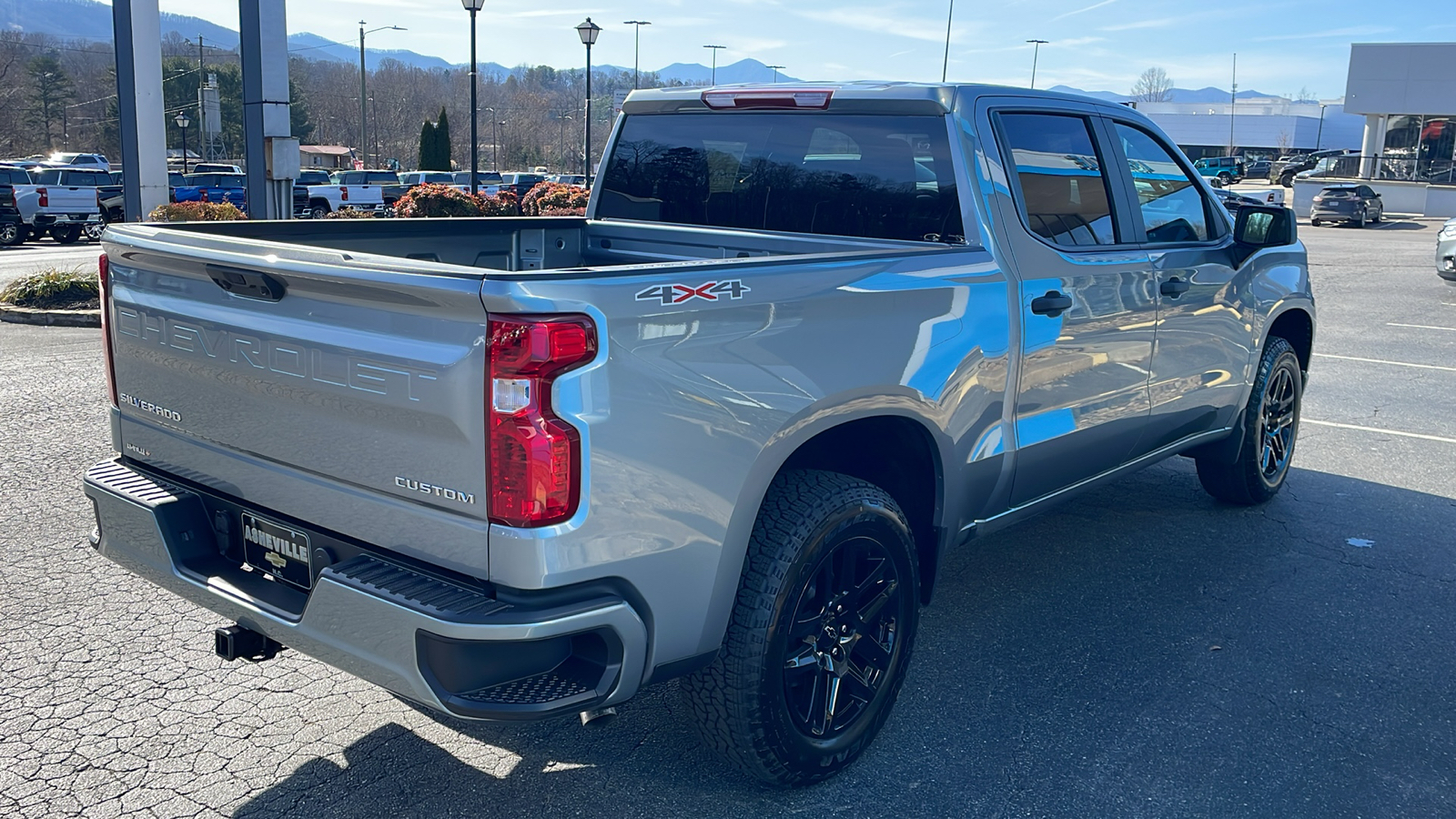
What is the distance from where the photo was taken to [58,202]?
27.9 metres

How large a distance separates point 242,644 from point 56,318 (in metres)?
11.3

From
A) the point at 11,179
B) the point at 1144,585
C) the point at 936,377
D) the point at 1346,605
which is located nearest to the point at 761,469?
the point at 936,377

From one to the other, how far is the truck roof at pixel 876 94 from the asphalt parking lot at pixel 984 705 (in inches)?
77.7

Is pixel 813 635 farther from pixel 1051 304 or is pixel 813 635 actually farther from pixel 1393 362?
pixel 1393 362

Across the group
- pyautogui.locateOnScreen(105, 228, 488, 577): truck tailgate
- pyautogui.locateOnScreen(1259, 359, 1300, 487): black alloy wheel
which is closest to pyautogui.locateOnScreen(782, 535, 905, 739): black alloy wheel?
pyautogui.locateOnScreen(105, 228, 488, 577): truck tailgate

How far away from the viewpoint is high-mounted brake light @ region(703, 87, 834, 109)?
14.1ft

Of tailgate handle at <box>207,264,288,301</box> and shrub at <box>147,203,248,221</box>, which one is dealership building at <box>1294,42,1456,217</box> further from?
tailgate handle at <box>207,264,288,301</box>

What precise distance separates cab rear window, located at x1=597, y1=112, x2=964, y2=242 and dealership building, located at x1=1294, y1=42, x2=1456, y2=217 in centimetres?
4814

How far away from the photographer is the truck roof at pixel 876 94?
400 cm

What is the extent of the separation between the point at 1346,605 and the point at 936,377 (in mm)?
2506

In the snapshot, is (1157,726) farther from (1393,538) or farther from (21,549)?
(21,549)

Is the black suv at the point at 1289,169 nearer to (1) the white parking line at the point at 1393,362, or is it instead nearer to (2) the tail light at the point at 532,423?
(1) the white parking line at the point at 1393,362

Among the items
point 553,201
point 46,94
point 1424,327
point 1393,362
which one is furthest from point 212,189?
point 46,94

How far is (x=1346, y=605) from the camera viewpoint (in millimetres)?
4785
